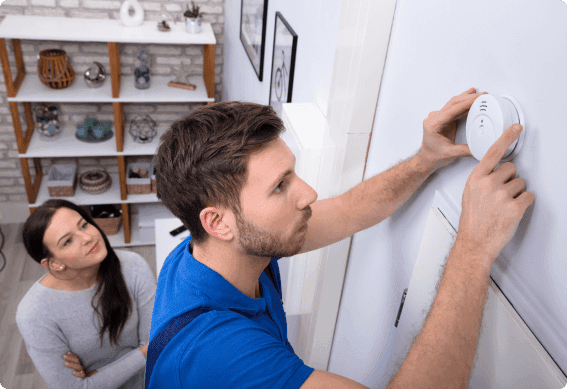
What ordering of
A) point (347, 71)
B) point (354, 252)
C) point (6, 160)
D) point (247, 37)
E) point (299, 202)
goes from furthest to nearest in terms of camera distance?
point (6, 160) < point (247, 37) < point (354, 252) < point (347, 71) < point (299, 202)

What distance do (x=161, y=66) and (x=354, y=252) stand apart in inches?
95.9

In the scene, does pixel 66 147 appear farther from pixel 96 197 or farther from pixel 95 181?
pixel 96 197

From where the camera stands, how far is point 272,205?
0.95 m

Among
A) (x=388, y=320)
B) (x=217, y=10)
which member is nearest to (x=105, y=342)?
(x=388, y=320)

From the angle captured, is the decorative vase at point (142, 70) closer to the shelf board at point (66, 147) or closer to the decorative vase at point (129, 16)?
the decorative vase at point (129, 16)

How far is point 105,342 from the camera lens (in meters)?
1.79

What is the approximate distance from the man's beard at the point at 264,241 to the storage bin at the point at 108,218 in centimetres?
271

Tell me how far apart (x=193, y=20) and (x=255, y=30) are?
863 millimetres

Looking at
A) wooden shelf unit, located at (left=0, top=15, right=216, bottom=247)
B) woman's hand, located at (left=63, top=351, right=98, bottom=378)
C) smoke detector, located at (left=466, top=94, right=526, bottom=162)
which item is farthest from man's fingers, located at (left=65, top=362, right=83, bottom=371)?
wooden shelf unit, located at (left=0, top=15, right=216, bottom=247)

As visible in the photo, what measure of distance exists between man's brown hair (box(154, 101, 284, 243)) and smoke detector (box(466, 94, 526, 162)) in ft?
1.42

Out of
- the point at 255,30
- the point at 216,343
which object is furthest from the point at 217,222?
the point at 255,30

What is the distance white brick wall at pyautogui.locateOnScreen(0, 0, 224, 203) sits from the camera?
2.96 m

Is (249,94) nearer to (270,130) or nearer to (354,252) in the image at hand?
(354,252)

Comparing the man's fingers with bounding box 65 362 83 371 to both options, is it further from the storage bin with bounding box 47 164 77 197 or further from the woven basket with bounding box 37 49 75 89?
the woven basket with bounding box 37 49 75 89
